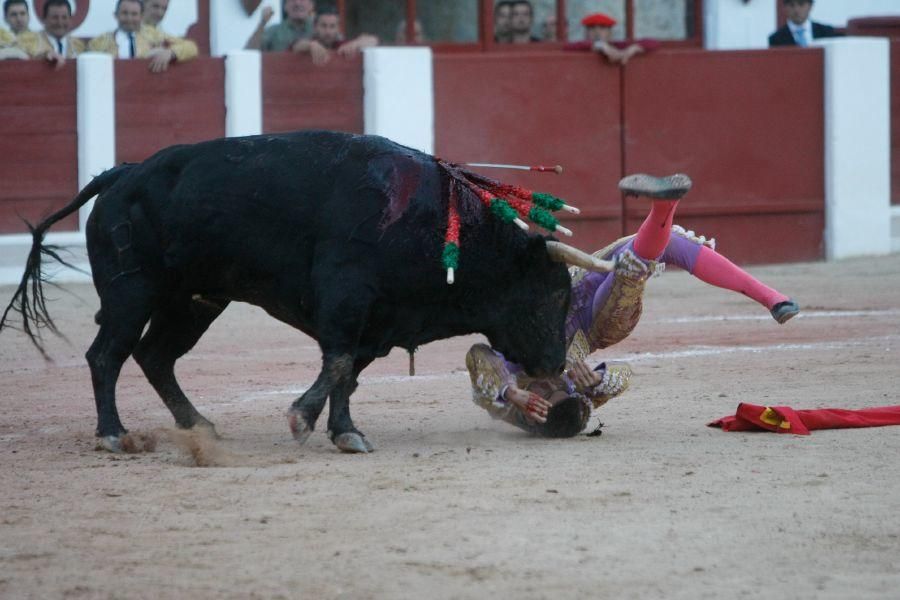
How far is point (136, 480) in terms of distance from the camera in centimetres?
427

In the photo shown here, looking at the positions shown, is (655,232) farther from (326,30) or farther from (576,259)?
(326,30)

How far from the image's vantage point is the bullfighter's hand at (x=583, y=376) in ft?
16.2

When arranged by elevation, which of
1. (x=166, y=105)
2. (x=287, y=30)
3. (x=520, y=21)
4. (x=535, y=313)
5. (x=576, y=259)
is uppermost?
(x=520, y=21)

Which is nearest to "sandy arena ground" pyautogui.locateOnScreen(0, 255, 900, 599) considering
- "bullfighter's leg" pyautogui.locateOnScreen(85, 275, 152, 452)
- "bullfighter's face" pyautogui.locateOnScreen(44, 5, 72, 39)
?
"bullfighter's leg" pyautogui.locateOnScreen(85, 275, 152, 452)

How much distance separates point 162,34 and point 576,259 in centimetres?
628

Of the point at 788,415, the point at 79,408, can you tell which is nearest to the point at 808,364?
the point at 788,415

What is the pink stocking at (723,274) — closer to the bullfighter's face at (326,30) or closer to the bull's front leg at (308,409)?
the bull's front leg at (308,409)

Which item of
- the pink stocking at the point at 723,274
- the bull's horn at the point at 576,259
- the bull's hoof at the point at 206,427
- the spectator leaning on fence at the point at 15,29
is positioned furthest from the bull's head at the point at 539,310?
the spectator leaning on fence at the point at 15,29

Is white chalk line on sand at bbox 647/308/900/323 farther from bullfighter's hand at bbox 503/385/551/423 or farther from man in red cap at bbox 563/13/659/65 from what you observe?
bullfighter's hand at bbox 503/385/551/423

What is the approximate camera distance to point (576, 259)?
4672 millimetres

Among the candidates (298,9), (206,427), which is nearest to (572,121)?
(298,9)

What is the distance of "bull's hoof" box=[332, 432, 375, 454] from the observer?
4617 mm

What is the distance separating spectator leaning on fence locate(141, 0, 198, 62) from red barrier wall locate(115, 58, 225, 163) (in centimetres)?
8

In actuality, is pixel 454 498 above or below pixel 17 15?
below
